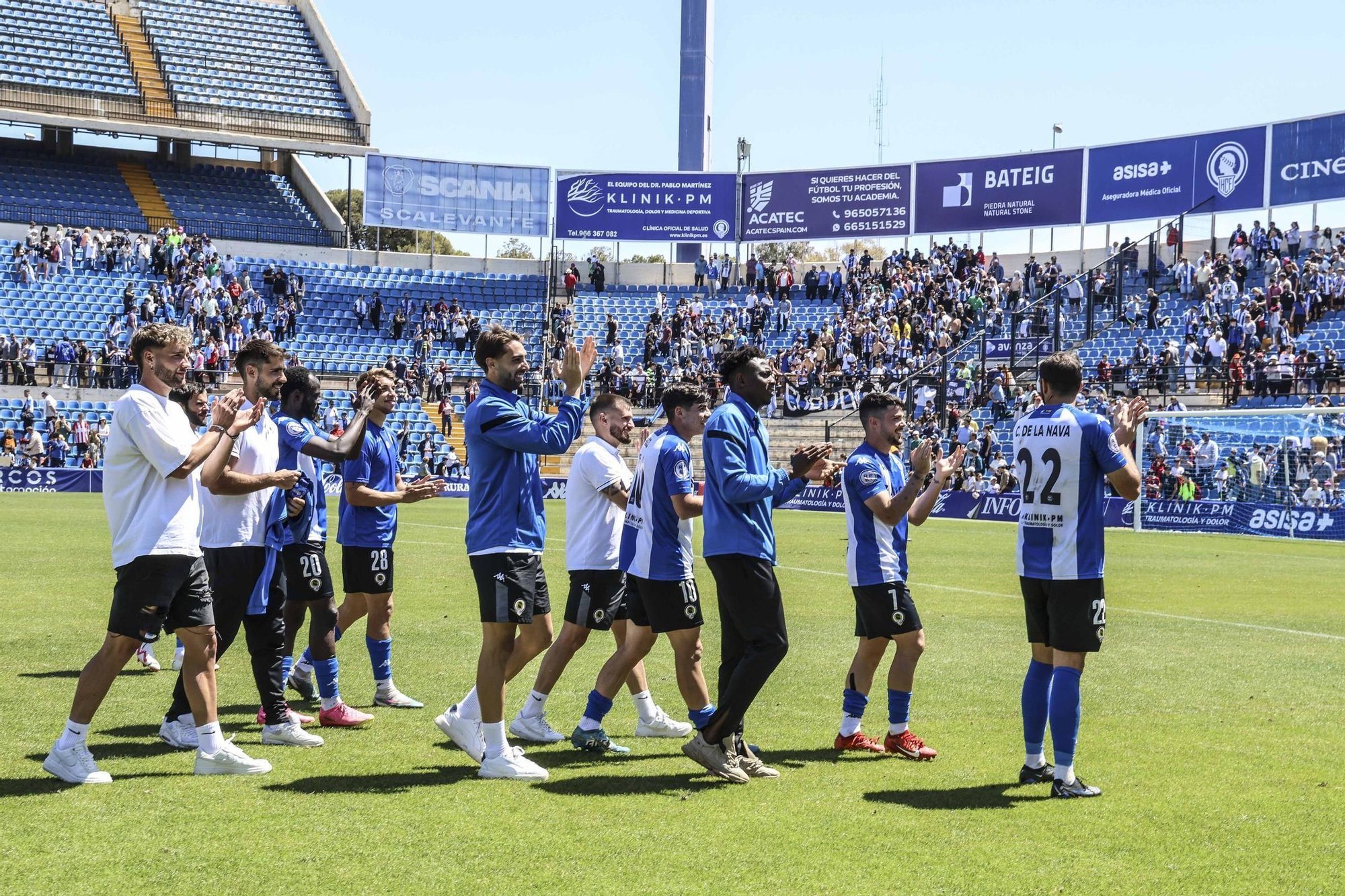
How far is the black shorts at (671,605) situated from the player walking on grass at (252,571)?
201cm

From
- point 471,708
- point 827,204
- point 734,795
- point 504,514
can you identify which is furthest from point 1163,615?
point 827,204

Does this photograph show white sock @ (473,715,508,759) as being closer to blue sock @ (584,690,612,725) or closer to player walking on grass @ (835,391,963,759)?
blue sock @ (584,690,612,725)

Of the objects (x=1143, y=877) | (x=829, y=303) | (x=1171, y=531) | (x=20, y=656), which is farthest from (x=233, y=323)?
(x=1143, y=877)

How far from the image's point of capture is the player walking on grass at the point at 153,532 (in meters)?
6.20

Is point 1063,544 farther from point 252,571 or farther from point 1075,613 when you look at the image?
point 252,571

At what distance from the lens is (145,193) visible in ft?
169

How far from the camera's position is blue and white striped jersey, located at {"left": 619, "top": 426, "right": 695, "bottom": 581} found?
6969 millimetres

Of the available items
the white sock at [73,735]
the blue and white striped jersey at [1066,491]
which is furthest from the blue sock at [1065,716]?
the white sock at [73,735]

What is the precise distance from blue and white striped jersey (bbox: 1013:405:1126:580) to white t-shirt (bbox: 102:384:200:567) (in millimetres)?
4107

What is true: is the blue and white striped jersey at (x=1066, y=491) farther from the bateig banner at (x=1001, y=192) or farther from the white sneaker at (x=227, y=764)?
the bateig banner at (x=1001, y=192)

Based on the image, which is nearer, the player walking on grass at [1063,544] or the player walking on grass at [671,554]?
the player walking on grass at [1063,544]

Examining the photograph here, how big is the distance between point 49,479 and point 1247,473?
29987 mm

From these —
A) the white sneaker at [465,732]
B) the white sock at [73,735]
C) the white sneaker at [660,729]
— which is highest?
the white sock at [73,735]

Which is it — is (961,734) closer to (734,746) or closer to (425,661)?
(734,746)
